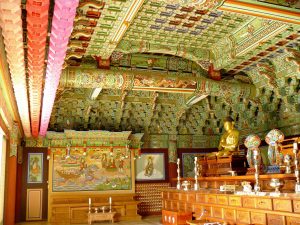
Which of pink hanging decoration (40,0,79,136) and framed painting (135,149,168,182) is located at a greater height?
pink hanging decoration (40,0,79,136)

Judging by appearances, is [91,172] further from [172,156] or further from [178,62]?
[178,62]

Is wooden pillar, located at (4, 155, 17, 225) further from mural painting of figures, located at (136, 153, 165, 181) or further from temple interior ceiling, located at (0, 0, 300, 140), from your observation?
mural painting of figures, located at (136, 153, 165, 181)

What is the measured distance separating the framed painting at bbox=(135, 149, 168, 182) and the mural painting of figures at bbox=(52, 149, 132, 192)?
1.38 feet

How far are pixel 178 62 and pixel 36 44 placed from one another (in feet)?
18.6

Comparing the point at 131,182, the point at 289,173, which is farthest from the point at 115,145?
the point at 289,173

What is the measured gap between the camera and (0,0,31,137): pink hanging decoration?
9.32 feet

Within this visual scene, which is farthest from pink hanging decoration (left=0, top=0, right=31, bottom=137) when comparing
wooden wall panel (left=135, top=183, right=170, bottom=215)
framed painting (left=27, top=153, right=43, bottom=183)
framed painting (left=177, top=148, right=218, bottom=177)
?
framed painting (left=177, top=148, right=218, bottom=177)

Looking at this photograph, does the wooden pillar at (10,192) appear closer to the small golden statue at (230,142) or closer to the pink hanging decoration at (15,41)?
the pink hanging decoration at (15,41)

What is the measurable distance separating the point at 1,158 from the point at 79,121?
3384mm

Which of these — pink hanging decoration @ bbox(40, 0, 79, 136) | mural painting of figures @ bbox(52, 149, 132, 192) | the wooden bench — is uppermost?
pink hanging decoration @ bbox(40, 0, 79, 136)

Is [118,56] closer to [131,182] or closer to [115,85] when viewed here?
[115,85]

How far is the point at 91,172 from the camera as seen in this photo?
11523mm

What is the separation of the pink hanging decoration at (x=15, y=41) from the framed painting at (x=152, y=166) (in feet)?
20.0

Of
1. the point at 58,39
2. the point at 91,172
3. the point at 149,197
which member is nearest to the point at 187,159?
the point at 149,197
